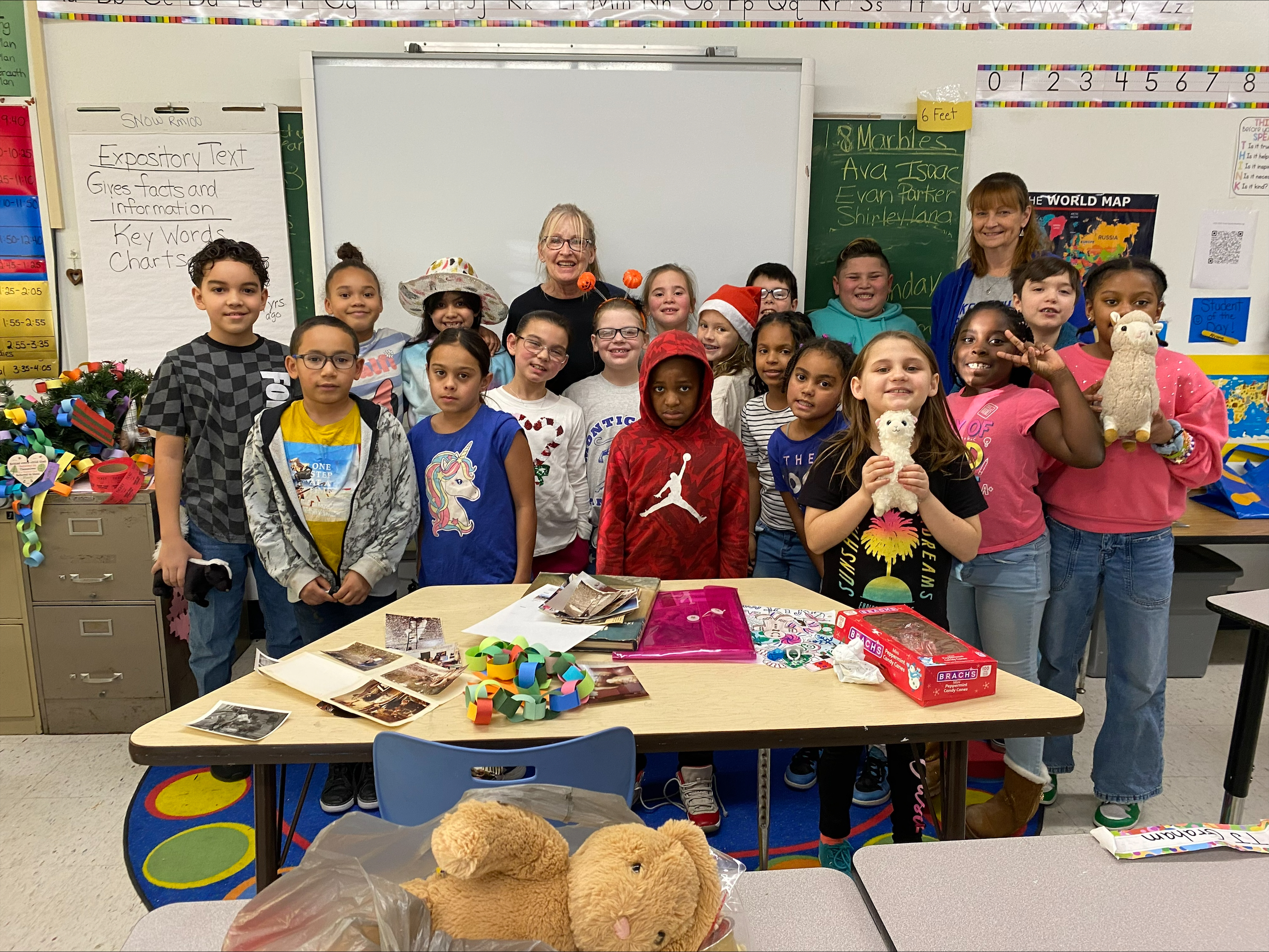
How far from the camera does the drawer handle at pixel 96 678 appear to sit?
2.72 metres

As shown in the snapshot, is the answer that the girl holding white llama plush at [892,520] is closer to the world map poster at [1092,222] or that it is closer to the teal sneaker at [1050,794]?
the teal sneaker at [1050,794]

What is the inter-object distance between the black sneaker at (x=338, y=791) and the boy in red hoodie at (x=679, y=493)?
0.83 metres

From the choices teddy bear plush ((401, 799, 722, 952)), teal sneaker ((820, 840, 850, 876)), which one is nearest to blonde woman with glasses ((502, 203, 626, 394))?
teal sneaker ((820, 840, 850, 876))

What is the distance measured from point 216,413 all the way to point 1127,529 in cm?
240

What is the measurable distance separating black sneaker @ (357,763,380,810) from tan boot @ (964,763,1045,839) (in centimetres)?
158

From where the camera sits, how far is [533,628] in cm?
160

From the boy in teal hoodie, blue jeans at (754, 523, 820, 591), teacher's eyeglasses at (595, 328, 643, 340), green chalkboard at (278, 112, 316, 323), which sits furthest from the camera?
green chalkboard at (278, 112, 316, 323)

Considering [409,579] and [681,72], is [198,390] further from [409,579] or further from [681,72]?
[681,72]

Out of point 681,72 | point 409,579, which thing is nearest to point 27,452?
point 409,579

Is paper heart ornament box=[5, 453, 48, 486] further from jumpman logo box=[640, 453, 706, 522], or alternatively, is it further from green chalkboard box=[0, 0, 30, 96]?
jumpman logo box=[640, 453, 706, 522]

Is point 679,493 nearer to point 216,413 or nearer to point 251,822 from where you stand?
point 216,413

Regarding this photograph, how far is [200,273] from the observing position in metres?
2.24

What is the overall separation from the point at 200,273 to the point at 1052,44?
338 centimetres

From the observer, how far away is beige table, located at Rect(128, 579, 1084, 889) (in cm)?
123
